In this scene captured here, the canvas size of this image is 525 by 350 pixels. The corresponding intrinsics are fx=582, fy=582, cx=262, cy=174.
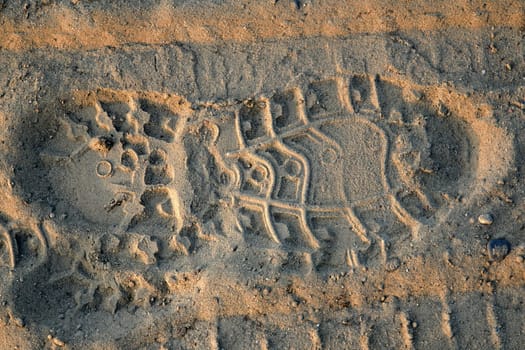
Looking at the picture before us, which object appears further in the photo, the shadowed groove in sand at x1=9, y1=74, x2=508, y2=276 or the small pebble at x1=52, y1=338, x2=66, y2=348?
the shadowed groove in sand at x1=9, y1=74, x2=508, y2=276

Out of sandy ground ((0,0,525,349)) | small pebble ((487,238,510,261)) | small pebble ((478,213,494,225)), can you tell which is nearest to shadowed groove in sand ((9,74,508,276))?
sandy ground ((0,0,525,349))

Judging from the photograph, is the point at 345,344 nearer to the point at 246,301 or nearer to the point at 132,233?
the point at 246,301

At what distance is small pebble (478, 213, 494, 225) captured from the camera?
3624 millimetres

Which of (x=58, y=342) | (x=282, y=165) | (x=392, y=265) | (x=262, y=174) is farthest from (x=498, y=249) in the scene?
(x=58, y=342)

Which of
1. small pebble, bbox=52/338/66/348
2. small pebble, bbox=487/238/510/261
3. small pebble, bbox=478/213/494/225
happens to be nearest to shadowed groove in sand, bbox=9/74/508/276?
small pebble, bbox=478/213/494/225

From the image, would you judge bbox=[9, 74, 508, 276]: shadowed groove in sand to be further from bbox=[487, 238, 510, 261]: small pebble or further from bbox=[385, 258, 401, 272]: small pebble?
bbox=[487, 238, 510, 261]: small pebble

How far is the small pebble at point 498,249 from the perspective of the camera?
3584mm

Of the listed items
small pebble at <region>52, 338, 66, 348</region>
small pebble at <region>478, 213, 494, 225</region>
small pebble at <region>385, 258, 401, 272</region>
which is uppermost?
small pebble at <region>478, 213, 494, 225</region>

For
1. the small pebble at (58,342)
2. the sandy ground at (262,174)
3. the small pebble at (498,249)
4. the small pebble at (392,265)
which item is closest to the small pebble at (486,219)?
the sandy ground at (262,174)

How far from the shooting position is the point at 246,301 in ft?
11.7

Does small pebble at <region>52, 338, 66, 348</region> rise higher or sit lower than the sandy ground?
lower

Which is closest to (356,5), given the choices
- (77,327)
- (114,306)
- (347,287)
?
(347,287)

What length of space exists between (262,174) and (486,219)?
1426 mm

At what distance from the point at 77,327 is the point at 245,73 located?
6.28ft
